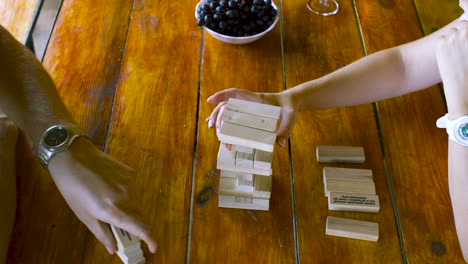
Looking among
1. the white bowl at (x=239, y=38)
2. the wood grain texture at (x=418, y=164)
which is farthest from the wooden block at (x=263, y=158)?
the white bowl at (x=239, y=38)

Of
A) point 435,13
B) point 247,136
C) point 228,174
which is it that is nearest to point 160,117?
point 228,174

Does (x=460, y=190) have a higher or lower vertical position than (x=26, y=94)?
lower

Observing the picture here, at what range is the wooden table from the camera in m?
0.94

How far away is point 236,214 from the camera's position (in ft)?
3.23

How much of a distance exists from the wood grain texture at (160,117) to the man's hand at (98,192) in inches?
3.4

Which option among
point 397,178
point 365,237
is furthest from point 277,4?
point 365,237

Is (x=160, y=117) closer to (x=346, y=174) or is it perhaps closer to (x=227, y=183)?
(x=227, y=183)

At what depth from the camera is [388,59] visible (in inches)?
44.5

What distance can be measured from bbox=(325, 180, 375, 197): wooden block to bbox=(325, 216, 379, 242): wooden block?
2.8 inches

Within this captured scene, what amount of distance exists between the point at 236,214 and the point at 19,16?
0.89 metres

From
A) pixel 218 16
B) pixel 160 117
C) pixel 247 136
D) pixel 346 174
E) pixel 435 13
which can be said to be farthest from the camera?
pixel 435 13

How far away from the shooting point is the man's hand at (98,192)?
82cm

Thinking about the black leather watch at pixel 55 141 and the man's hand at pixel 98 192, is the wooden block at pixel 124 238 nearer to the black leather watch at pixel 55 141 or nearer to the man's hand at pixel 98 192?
the man's hand at pixel 98 192

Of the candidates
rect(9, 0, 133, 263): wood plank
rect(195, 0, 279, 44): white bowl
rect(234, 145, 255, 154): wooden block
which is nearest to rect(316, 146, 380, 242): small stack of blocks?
rect(234, 145, 255, 154): wooden block
